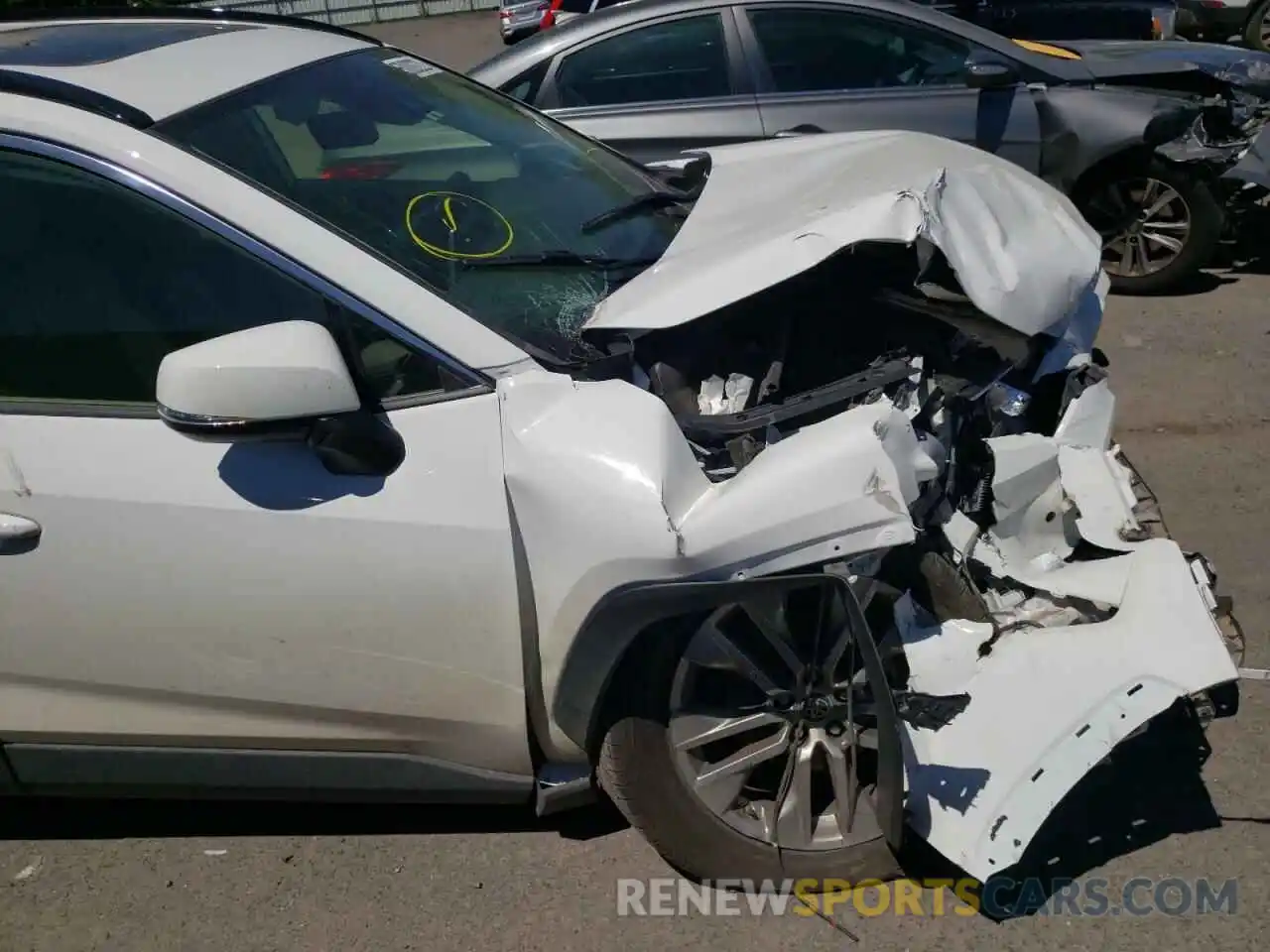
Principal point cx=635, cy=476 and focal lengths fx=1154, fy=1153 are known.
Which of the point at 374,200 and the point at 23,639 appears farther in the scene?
the point at 374,200

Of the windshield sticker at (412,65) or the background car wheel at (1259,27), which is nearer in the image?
the windshield sticker at (412,65)

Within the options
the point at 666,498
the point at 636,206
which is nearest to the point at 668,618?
the point at 666,498

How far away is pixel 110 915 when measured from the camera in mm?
2771

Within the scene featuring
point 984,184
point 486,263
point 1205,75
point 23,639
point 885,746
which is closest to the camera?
point 885,746

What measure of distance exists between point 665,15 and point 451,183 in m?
3.34

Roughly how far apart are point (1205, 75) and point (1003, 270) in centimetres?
393

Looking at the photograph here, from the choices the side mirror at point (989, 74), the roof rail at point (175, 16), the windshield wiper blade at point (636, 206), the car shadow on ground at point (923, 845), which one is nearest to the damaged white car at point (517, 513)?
the windshield wiper blade at point (636, 206)

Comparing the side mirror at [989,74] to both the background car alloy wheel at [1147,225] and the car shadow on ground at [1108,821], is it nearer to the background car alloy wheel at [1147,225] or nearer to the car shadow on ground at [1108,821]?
the background car alloy wheel at [1147,225]

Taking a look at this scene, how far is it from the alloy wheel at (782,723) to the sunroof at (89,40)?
1938 mm

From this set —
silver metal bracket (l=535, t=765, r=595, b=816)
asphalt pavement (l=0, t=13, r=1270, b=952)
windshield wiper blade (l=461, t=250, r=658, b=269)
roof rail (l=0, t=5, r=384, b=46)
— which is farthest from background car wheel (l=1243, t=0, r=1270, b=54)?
silver metal bracket (l=535, t=765, r=595, b=816)

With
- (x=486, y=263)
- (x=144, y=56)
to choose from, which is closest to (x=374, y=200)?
(x=486, y=263)

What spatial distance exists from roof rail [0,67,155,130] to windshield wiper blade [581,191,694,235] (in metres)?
1.08

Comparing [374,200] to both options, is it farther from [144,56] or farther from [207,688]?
[207,688]

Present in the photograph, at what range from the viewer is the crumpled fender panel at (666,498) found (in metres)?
2.15
